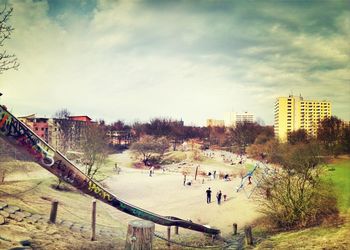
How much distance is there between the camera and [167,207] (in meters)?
17.8

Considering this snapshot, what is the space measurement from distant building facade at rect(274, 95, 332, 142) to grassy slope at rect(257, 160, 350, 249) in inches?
290

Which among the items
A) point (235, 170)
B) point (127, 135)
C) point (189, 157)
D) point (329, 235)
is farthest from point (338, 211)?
point (127, 135)

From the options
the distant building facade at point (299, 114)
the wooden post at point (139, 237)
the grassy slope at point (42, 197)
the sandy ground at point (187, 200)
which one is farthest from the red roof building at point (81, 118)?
the wooden post at point (139, 237)

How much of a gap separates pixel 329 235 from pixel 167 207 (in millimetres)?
10246

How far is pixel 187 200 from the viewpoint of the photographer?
2030 centimetres

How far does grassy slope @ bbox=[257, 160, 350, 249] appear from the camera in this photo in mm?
8242

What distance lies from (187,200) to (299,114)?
1122 centimetres

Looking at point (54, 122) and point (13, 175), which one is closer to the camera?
point (13, 175)

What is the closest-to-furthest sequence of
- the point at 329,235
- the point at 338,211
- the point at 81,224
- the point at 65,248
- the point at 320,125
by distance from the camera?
the point at 65,248 < the point at 81,224 < the point at 329,235 < the point at 338,211 < the point at 320,125

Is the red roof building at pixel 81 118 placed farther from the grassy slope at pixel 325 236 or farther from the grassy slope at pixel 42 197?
the grassy slope at pixel 325 236

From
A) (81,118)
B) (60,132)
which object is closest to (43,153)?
(60,132)

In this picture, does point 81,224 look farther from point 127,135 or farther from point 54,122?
point 127,135

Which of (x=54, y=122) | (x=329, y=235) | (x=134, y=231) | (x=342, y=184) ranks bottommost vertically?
(x=329, y=235)

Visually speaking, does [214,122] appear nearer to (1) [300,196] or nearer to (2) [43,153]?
(1) [300,196]
